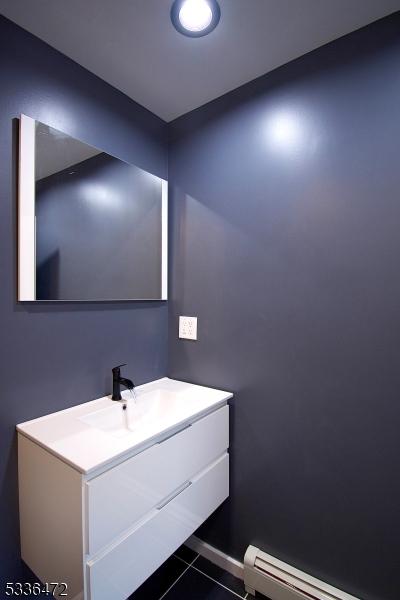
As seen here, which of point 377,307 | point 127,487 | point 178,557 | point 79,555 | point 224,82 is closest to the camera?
point 79,555

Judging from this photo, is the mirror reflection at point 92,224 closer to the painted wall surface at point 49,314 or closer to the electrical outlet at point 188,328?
the painted wall surface at point 49,314

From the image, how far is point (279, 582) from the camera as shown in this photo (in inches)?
48.6

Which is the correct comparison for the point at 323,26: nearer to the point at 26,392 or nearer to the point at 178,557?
the point at 26,392

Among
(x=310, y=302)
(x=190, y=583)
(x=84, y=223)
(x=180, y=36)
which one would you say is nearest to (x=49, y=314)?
(x=84, y=223)

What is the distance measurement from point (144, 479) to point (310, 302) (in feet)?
3.20

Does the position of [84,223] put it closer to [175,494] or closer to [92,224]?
[92,224]

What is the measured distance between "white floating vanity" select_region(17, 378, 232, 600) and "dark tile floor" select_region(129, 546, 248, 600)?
16.3 inches

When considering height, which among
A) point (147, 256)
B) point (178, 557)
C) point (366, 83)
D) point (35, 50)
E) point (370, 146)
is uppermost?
point (35, 50)

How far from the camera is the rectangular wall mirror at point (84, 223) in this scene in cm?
112

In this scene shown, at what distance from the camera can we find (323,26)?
113 cm

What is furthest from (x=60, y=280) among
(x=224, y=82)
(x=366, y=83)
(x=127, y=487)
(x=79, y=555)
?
(x=366, y=83)

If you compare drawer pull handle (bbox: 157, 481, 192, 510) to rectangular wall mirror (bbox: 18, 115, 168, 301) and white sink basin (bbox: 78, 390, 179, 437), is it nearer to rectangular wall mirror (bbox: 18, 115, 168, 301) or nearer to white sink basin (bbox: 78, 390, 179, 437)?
white sink basin (bbox: 78, 390, 179, 437)

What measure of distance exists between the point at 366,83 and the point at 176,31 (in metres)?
0.81

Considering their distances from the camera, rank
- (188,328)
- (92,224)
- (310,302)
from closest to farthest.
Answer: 1. (310,302)
2. (92,224)
3. (188,328)
